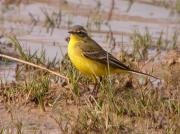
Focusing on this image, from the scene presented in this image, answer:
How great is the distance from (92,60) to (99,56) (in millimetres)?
111

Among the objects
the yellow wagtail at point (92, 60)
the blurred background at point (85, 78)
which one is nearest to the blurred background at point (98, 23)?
the blurred background at point (85, 78)

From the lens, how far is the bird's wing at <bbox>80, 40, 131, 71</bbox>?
1030 cm

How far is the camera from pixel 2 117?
30.1 ft

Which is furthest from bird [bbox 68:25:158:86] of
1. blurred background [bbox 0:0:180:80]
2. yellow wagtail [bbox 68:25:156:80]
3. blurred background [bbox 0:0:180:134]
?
blurred background [bbox 0:0:180:80]

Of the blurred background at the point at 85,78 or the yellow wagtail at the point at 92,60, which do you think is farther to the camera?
the yellow wagtail at the point at 92,60

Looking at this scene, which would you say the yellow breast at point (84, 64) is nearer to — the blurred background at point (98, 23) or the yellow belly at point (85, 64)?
the yellow belly at point (85, 64)

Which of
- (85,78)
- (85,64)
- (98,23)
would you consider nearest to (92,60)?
(85,64)

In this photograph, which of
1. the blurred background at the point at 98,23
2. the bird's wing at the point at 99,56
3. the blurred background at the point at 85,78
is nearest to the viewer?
the blurred background at the point at 85,78

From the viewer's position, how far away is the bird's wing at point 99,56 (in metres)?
10.3

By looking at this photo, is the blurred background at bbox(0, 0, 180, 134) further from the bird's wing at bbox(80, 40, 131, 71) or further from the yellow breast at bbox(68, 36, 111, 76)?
the bird's wing at bbox(80, 40, 131, 71)

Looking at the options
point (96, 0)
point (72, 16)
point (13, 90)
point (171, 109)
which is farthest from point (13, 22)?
point (171, 109)

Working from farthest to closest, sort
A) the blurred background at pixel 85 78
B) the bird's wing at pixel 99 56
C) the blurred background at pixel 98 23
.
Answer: the blurred background at pixel 98 23 → the bird's wing at pixel 99 56 → the blurred background at pixel 85 78

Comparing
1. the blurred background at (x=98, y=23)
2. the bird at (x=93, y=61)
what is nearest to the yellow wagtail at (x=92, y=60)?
the bird at (x=93, y=61)

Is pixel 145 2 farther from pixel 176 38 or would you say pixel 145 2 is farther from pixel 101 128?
pixel 101 128
